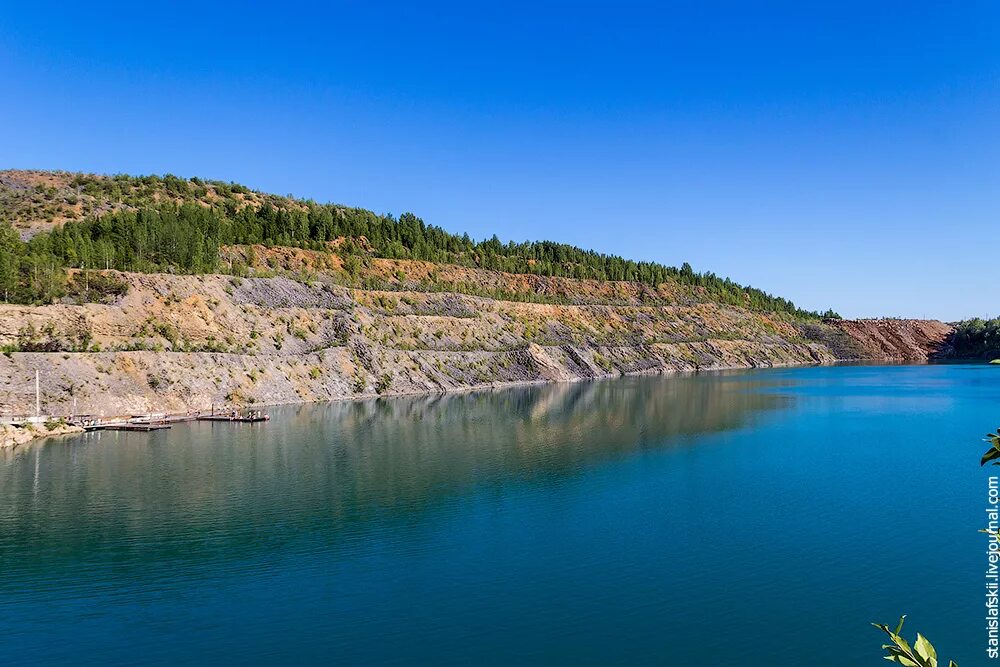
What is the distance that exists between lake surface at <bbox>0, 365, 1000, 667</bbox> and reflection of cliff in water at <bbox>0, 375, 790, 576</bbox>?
10.5 inches

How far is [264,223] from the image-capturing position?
132625mm

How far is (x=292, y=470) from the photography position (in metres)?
49.3

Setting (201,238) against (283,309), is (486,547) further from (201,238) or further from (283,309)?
(201,238)

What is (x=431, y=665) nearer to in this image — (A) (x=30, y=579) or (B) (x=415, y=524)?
(B) (x=415, y=524)

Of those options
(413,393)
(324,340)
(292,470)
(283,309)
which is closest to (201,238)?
(283,309)

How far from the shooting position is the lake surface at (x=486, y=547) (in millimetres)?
23734

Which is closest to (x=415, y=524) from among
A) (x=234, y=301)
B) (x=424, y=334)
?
(x=234, y=301)

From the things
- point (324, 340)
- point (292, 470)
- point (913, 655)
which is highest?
point (324, 340)

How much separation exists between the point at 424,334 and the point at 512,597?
9045cm

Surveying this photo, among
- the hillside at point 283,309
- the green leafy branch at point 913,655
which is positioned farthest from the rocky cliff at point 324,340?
the green leafy branch at point 913,655

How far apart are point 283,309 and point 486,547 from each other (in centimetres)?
7367

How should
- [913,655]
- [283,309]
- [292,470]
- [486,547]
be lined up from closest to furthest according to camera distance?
[913,655] < [486,547] < [292,470] < [283,309]

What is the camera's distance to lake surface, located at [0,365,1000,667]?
23.7 meters

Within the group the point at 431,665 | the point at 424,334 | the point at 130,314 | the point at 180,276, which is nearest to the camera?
the point at 431,665
